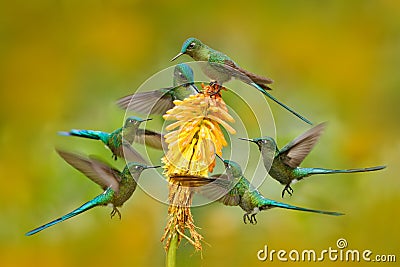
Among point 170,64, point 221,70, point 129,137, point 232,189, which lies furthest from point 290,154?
point 170,64

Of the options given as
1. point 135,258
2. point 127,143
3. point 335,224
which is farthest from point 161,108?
point 335,224

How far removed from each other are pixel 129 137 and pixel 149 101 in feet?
0.29

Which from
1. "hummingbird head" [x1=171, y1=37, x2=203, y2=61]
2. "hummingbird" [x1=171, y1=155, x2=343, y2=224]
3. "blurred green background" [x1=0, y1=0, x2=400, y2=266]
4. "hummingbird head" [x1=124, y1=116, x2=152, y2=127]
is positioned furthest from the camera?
"blurred green background" [x1=0, y1=0, x2=400, y2=266]

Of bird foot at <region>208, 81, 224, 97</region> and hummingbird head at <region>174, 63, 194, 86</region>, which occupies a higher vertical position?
hummingbird head at <region>174, 63, 194, 86</region>

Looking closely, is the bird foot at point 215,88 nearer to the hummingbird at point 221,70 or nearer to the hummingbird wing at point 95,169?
the hummingbird at point 221,70

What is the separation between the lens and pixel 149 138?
4.68 ft

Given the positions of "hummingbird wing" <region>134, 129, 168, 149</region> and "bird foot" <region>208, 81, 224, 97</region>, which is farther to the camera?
"hummingbird wing" <region>134, 129, 168, 149</region>

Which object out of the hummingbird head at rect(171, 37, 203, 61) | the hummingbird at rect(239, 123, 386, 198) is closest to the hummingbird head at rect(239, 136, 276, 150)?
the hummingbird at rect(239, 123, 386, 198)

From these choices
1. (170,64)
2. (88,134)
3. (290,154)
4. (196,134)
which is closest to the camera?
(196,134)

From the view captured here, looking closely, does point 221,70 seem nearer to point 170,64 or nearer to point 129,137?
point 129,137

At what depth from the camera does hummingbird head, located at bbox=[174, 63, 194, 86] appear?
138cm

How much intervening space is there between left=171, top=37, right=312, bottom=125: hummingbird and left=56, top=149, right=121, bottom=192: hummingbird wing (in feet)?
0.87

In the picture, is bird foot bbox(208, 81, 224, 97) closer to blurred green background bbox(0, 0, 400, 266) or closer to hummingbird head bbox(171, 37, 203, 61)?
hummingbird head bbox(171, 37, 203, 61)

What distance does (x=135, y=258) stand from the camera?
2.72m
